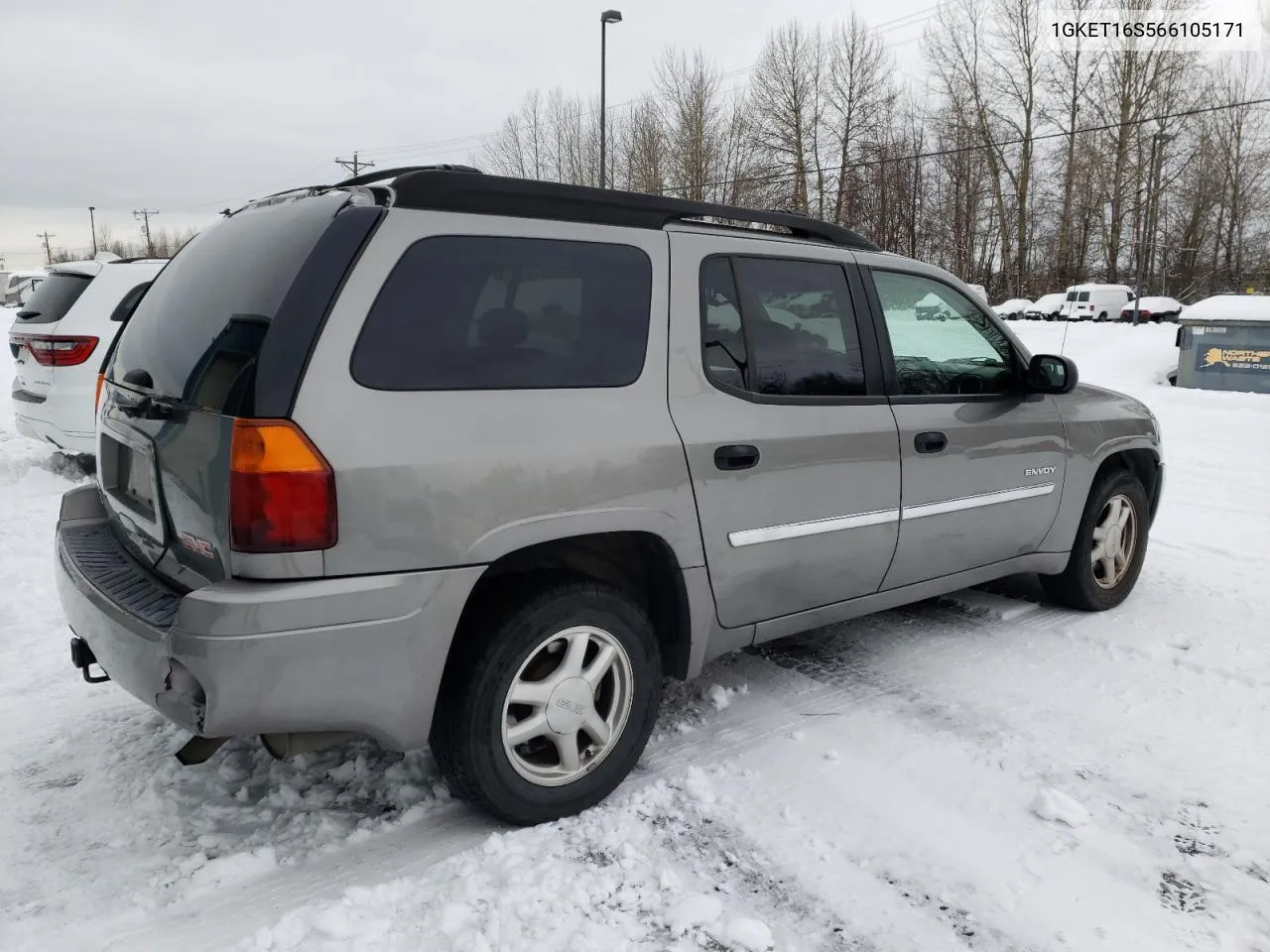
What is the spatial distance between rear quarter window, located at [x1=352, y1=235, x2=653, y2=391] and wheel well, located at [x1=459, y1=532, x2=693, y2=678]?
498 millimetres

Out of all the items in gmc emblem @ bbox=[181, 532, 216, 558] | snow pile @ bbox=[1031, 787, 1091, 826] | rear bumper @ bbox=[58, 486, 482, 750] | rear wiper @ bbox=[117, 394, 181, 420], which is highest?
rear wiper @ bbox=[117, 394, 181, 420]

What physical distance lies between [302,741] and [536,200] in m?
1.69

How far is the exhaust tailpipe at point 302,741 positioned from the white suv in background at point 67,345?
5822 mm

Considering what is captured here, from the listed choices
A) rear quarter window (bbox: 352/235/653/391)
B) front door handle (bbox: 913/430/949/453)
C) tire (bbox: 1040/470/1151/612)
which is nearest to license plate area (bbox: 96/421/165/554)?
rear quarter window (bbox: 352/235/653/391)

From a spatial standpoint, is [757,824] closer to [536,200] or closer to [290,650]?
[290,650]

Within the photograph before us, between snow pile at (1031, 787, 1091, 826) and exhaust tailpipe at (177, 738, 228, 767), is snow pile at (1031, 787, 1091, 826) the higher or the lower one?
the lower one

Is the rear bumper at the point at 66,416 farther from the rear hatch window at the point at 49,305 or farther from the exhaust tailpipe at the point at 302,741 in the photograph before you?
the exhaust tailpipe at the point at 302,741

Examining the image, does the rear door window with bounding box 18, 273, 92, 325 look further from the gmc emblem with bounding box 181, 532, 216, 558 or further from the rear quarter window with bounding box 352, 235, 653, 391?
the rear quarter window with bounding box 352, 235, 653, 391

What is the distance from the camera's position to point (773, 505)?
10.4ft

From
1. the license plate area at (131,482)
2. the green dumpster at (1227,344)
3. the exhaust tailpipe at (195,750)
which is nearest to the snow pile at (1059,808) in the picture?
the exhaust tailpipe at (195,750)

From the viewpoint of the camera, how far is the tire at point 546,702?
257 cm

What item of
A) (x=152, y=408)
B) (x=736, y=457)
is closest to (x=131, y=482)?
(x=152, y=408)

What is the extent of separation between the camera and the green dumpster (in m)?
14.0

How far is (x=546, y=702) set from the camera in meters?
2.70
